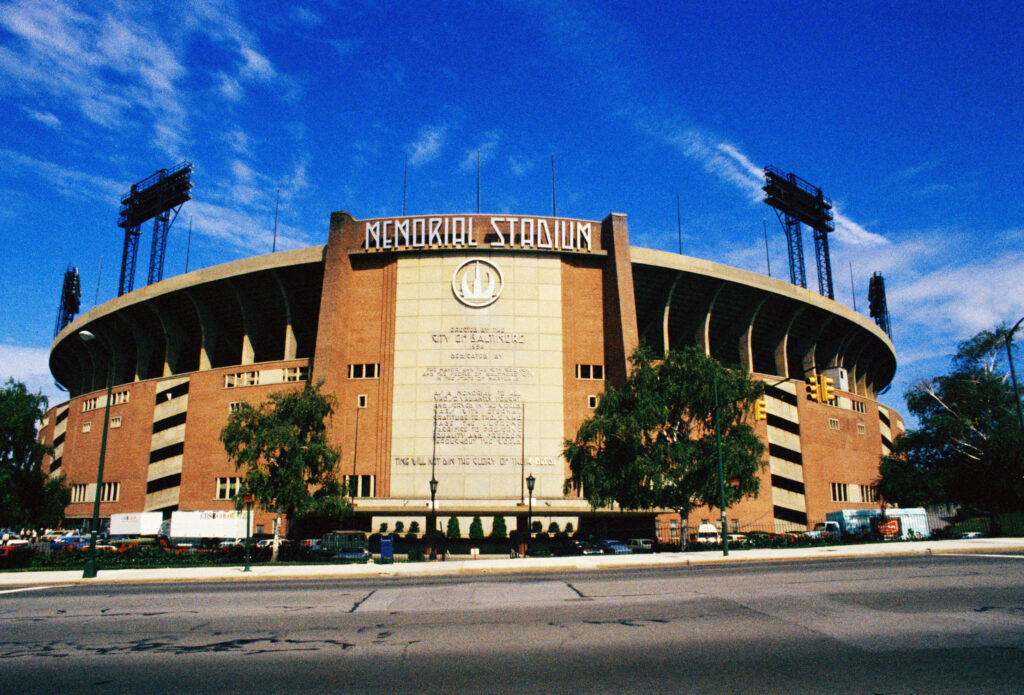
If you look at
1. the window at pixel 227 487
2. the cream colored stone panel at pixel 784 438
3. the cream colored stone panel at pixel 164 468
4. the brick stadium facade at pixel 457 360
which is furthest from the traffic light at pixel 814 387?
the cream colored stone panel at pixel 164 468

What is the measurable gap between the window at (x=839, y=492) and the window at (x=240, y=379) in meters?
60.5

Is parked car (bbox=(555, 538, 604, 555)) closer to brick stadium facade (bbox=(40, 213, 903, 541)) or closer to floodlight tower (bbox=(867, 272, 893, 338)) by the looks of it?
brick stadium facade (bbox=(40, 213, 903, 541))

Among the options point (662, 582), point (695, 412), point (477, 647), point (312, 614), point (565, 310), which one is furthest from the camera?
point (565, 310)

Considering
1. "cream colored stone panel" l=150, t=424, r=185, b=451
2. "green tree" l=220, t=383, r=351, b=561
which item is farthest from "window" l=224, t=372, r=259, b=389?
"green tree" l=220, t=383, r=351, b=561

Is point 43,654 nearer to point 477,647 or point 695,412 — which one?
point 477,647

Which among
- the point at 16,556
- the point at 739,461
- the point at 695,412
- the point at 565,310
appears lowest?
the point at 16,556

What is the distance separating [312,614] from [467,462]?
45.3 meters

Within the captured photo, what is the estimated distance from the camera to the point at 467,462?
58.0 meters

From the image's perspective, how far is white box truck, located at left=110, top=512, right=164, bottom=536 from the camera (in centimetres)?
6045

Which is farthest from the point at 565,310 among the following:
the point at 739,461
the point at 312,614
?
the point at 312,614

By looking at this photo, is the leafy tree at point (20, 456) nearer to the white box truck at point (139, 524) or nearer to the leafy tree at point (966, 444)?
the white box truck at point (139, 524)

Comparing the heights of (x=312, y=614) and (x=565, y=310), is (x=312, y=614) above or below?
below

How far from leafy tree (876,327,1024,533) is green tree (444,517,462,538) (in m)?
40.3

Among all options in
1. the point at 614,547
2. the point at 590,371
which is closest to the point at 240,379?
the point at 590,371
